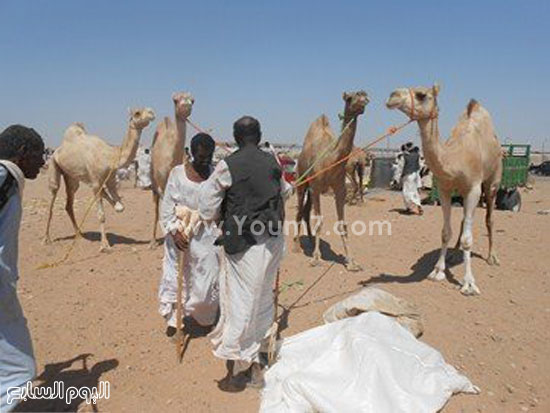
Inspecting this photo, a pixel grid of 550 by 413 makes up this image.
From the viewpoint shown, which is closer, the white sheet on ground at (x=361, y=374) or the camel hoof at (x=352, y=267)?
the white sheet on ground at (x=361, y=374)

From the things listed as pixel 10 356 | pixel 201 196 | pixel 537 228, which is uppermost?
pixel 201 196

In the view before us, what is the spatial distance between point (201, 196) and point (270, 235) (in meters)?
0.59

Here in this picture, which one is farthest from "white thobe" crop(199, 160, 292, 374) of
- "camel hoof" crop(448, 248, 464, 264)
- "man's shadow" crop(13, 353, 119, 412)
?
"camel hoof" crop(448, 248, 464, 264)

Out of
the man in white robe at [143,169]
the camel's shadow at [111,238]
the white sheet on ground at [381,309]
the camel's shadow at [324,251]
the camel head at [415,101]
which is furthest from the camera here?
the man in white robe at [143,169]

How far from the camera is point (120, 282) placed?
6.57 meters

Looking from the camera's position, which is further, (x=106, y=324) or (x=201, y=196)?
(x=106, y=324)

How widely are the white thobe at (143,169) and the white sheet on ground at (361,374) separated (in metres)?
16.9

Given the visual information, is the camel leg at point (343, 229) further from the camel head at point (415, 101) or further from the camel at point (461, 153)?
the camel head at point (415, 101)

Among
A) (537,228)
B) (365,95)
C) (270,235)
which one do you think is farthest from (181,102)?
(537,228)

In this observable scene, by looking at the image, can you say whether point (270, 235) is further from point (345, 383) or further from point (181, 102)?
point (181, 102)

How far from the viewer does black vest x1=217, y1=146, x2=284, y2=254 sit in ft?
12.1

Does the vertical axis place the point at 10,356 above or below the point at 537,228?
above

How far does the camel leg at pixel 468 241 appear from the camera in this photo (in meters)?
6.22

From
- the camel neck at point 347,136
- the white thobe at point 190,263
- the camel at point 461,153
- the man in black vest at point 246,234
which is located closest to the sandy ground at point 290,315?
the white thobe at point 190,263
